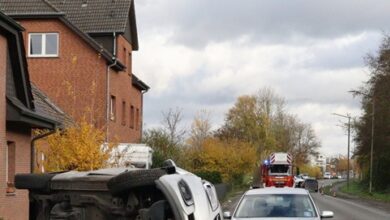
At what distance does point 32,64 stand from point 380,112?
105ft

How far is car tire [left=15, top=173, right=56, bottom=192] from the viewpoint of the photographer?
762 centimetres

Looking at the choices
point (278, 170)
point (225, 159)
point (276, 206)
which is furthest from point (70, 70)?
point (225, 159)

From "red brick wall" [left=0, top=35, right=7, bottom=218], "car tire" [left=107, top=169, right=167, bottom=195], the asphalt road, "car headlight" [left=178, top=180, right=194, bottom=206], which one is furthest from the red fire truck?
"car headlight" [left=178, top=180, right=194, bottom=206]

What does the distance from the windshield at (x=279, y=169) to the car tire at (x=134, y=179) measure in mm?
45312

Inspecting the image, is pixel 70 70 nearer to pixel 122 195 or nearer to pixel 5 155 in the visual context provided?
pixel 5 155

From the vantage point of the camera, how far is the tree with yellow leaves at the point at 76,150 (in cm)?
2111

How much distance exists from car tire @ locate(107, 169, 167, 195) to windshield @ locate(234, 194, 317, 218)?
6912 mm

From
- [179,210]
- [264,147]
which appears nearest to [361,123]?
[264,147]

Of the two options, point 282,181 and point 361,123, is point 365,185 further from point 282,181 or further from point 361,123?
point 282,181

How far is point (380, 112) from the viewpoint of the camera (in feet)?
188

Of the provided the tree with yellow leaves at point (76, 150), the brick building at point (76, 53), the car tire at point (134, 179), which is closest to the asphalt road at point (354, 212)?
the tree with yellow leaves at point (76, 150)

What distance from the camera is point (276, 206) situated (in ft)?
44.7

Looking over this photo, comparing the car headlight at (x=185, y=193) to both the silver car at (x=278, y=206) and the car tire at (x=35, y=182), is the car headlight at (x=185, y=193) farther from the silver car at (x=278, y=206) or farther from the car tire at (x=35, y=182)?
the silver car at (x=278, y=206)

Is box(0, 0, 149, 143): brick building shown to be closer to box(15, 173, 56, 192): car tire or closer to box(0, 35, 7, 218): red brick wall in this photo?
box(0, 35, 7, 218): red brick wall
